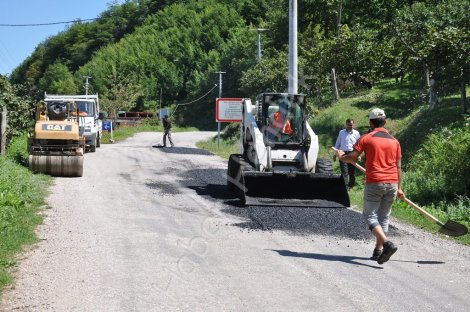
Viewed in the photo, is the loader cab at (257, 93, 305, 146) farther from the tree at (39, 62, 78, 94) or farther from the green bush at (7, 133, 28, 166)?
the tree at (39, 62, 78, 94)

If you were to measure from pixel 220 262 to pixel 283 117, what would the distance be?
686 cm

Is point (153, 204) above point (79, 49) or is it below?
below

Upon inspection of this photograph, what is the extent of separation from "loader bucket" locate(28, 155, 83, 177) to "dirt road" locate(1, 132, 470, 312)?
387cm

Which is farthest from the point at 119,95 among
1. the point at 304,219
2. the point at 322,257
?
the point at 322,257

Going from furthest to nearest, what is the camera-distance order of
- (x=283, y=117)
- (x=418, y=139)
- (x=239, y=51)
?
(x=239, y=51)
(x=418, y=139)
(x=283, y=117)

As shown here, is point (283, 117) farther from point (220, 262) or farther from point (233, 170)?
point (220, 262)

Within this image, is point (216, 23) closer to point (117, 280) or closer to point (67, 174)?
point (67, 174)

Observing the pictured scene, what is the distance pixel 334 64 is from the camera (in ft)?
102

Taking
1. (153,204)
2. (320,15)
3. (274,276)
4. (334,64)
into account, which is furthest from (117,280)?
(320,15)

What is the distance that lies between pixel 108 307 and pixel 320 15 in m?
51.8

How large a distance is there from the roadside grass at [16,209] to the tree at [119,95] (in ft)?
185

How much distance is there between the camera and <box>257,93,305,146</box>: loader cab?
46.5 ft

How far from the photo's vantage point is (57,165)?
1709cm

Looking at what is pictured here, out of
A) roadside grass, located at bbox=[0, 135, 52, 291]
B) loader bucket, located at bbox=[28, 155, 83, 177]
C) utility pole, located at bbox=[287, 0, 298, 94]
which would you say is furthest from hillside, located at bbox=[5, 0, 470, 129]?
roadside grass, located at bbox=[0, 135, 52, 291]
